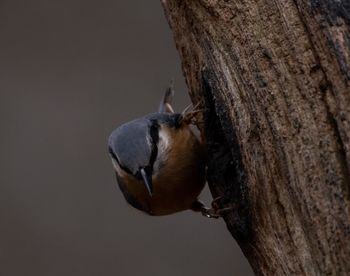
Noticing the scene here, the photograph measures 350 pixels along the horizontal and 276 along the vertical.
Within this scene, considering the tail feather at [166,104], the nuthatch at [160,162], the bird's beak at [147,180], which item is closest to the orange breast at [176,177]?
the nuthatch at [160,162]

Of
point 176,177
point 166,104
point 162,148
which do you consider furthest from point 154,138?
point 166,104

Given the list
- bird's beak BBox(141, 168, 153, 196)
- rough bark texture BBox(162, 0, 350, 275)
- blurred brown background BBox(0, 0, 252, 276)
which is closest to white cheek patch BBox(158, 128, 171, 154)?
bird's beak BBox(141, 168, 153, 196)

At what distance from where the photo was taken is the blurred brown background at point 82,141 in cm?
541

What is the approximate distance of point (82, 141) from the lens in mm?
5723

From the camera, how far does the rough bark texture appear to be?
2.36m

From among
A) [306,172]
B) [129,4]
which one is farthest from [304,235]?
[129,4]

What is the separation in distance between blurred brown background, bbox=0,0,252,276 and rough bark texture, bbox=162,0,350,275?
230cm

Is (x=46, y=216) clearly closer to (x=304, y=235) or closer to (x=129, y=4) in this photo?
(x=129, y=4)

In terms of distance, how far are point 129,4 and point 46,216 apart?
69.1 inches

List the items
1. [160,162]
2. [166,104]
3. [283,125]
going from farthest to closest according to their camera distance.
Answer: [166,104] < [160,162] < [283,125]

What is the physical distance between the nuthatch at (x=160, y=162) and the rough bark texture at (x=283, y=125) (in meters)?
0.42

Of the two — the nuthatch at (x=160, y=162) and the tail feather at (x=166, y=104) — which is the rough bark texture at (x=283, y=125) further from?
the tail feather at (x=166, y=104)

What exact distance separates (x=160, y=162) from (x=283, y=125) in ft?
3.04

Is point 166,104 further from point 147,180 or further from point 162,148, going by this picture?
point 147,180
